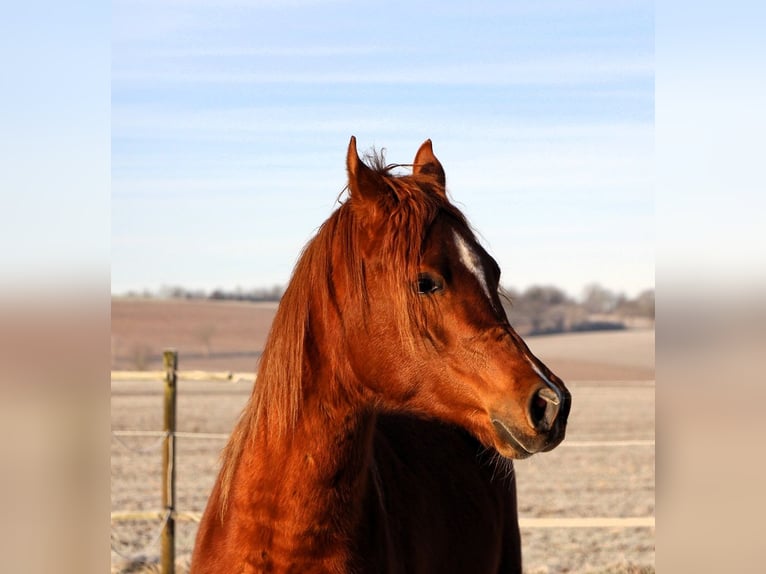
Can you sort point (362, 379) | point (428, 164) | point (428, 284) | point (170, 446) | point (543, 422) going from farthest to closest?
point (170, 446), point (428, 164), point (362, 379), point (428, 284), point (543, 422)

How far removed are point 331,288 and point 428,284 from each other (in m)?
0.37

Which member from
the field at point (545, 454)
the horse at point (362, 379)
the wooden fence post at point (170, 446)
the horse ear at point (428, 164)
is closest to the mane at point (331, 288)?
the horse at point (362, 379)

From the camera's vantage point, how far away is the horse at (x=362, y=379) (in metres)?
2.70

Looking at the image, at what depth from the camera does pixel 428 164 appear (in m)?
3.42

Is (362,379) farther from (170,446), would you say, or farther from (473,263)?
(170,446)

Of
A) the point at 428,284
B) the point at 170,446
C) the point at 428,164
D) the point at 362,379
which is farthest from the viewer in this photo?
the point at 170,446

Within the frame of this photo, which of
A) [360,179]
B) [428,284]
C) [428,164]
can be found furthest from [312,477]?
[428,164]

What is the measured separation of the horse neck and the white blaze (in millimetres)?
524

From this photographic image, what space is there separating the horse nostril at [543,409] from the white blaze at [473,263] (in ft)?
1.27

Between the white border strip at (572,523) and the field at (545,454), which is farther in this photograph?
the field at (545,454)

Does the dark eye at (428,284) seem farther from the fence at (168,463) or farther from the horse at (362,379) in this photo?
the fence at (168,463)
